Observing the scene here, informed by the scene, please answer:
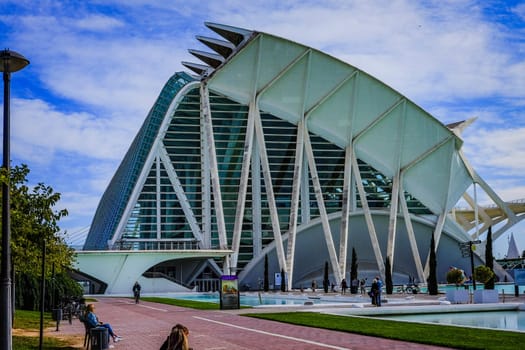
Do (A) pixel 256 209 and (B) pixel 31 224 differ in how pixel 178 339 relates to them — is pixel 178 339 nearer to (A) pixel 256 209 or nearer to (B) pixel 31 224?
(B) pixel 31 224

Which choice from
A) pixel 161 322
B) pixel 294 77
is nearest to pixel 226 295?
pixel 161 322

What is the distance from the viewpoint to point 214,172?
56062mm

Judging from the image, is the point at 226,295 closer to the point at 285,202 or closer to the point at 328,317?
the point at 328,317

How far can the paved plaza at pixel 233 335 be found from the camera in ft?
50.4

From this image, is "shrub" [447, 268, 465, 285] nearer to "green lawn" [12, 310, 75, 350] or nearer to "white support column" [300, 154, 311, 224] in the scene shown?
"green lawn" [12, 310, 75, 350]

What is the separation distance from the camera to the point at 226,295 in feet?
95.9

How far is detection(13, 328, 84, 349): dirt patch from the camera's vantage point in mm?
17453

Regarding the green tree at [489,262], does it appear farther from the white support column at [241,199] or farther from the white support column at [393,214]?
the white support column at [241,199]

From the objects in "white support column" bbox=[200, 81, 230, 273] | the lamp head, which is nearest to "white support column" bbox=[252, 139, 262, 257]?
"white support column" bbox=[200, 81, 230, 273]

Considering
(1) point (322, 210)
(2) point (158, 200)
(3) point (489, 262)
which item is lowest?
(3) point (489, 262)

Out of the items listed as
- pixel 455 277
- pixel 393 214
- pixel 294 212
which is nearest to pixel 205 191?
pixel 294 212

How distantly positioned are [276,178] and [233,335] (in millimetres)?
47345

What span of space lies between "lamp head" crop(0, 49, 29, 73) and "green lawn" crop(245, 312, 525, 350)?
10270 mm

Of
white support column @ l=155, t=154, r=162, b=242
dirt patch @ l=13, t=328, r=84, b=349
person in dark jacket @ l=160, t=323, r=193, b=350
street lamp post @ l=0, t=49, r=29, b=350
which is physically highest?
white support column @ l=155, t=154, r=162, b=242
